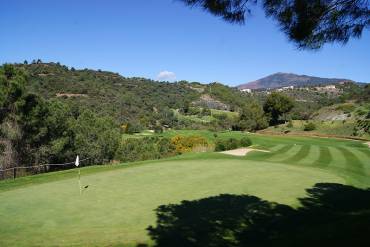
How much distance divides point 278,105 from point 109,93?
3688 centimetres

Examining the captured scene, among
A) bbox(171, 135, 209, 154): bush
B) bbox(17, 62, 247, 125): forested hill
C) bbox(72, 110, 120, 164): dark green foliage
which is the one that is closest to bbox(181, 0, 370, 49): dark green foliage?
bbox(72, 110, 120, 164): dark green foliage

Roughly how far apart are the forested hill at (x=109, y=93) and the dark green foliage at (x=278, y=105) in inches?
1074

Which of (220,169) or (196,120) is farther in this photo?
(196,120)

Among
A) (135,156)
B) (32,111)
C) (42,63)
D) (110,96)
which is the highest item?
(42,63)

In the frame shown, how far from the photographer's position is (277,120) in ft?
278

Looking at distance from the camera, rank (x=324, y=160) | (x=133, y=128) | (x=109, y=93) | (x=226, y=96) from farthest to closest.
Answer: (x=226, y=96)
(x=109, y=93)
(x=133, y=128)
(x=324, y=160)

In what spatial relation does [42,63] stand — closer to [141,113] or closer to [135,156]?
[141,113]

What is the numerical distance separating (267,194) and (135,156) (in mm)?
32244

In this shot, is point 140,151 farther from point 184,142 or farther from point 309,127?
point 309,127

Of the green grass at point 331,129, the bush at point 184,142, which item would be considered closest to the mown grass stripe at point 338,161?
the bush at point 184,142

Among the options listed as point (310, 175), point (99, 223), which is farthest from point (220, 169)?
point (99, 223)

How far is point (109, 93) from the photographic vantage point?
90.4 metres

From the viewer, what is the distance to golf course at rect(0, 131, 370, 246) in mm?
8484

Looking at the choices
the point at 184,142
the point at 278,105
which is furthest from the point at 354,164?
the point at 278,105
